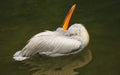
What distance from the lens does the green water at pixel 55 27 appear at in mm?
5539

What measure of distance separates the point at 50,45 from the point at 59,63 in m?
0.32

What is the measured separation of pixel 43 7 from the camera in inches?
332

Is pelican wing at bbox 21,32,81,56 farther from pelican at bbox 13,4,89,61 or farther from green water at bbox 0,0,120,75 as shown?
green water at bbox 0,0,120,75

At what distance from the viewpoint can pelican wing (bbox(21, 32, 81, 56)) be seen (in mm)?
5785

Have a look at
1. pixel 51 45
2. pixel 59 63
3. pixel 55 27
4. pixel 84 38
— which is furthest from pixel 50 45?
pixel 55 27

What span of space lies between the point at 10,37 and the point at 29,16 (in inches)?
49.5

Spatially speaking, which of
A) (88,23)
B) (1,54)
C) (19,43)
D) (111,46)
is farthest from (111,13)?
(1,54)

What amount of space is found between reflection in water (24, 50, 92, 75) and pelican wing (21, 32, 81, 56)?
0.44ft

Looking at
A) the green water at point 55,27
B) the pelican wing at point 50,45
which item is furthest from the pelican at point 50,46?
the green water at point 55,27

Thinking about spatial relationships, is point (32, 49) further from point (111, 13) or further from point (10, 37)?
point (111, 13)

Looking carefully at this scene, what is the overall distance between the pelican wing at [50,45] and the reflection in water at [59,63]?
0.13 metres

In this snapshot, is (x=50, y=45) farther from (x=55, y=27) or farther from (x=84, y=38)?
(x=55, y=27)

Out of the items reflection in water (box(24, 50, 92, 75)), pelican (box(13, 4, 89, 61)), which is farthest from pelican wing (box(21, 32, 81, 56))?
reflection in water (box(24, 50, 92, 75))

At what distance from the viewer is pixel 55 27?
7145 mm
